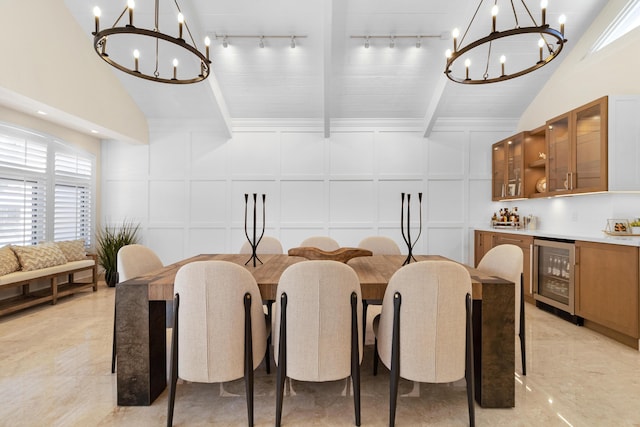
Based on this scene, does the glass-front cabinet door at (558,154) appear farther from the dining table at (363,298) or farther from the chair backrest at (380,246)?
the dining table at (363,298)

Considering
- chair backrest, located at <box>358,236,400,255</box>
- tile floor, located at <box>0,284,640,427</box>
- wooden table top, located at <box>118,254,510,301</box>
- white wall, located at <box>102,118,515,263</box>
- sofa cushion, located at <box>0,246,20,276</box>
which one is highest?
white wall, located at <box>102,118,515,263</box>

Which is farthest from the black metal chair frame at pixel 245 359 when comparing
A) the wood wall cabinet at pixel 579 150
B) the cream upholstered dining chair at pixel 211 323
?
the wood wall cabinet at pixel 579 150

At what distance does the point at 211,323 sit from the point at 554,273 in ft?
12.4

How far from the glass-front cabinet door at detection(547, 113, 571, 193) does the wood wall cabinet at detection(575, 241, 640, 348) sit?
0.92 m

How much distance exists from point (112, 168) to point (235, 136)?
2.17 meters

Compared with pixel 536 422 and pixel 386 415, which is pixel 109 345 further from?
pixel 536 422

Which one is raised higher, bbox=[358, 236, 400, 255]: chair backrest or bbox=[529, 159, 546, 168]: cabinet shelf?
bbox=[529, 159, 546, 168]: cabinet shelf

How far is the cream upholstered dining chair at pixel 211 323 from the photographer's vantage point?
1617 millimetres

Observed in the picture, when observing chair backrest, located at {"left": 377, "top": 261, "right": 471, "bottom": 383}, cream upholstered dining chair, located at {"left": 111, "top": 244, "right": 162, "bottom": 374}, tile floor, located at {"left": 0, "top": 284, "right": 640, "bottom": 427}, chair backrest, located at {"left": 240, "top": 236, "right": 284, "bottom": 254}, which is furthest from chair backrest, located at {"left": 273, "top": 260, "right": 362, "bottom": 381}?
chair backrest, located at {"left": 240, "top": 236, "right": 284, "bottom": 254}

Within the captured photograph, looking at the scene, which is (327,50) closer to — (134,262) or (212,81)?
(212,81)

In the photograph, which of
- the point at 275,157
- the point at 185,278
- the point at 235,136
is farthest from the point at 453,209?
the point at 185,278

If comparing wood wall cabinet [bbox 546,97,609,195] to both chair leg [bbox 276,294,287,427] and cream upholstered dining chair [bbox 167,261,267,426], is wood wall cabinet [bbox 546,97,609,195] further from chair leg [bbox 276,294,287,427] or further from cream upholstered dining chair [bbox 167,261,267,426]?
cream upholstered dining chair [bbox 167,261,267,426]

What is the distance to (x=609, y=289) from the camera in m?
2.92

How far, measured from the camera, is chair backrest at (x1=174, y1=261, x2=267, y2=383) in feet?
5.30
